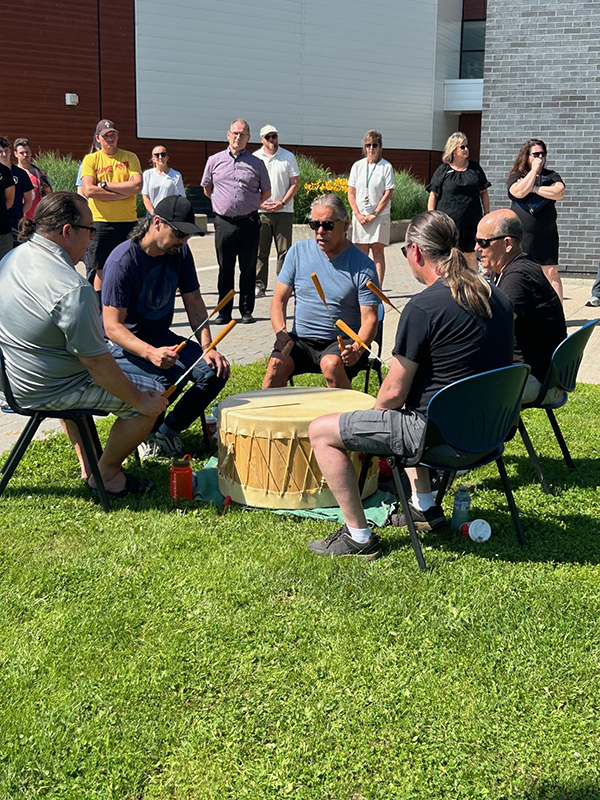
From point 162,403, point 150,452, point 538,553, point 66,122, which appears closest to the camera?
point 538,553

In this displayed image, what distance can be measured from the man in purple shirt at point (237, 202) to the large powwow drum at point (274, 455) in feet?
17.0

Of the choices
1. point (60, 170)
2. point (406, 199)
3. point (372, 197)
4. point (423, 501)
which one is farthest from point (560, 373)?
point (406, 199)

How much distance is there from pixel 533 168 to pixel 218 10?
15289 millimetres

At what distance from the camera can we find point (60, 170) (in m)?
17.0

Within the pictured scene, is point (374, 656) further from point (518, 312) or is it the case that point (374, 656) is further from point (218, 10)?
point (218, 10)

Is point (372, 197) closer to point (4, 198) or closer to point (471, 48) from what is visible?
point (4, 198)

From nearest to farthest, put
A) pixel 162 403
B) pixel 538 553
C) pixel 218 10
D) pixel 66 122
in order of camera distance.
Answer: pixel 538 553 < pixel 162 403 < pixel 66 122 < pixel 218 10

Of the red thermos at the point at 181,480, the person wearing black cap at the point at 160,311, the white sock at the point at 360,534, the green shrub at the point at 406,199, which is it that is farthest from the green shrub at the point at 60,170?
the white sock at the point at 360,534

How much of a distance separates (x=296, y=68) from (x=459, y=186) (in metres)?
15.7

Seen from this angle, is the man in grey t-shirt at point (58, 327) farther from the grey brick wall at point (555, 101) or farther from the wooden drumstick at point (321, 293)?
the grey brick wall at point (555, 101)

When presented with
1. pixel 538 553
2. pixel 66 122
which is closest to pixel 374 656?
pixel 538 553

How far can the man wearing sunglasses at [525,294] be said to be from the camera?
4.88 metres

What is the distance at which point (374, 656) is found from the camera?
10.8 ft

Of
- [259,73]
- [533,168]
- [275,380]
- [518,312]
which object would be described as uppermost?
[259,73]
